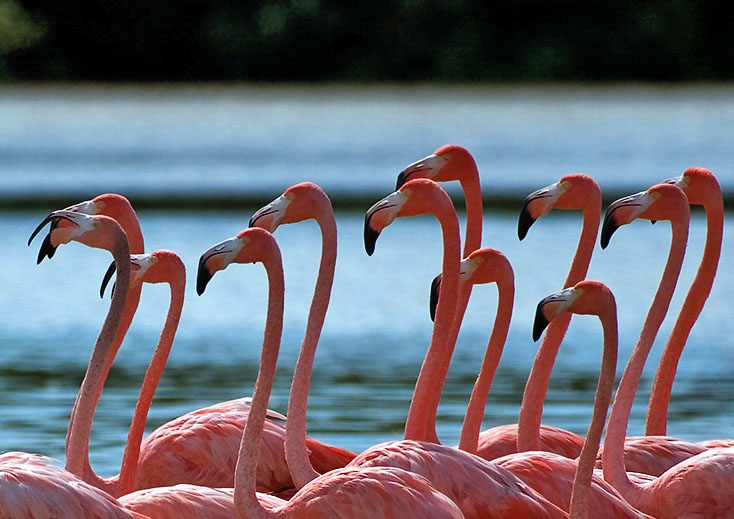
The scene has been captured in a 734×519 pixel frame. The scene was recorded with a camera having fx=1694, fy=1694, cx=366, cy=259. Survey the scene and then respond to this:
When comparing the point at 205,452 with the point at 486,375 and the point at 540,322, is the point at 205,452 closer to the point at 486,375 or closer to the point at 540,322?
the point at 486,375

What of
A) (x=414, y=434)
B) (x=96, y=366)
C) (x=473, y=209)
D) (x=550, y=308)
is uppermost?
(x=473, y=209)

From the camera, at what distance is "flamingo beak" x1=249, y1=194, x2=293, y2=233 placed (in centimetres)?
662

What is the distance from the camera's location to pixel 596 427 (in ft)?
19.0

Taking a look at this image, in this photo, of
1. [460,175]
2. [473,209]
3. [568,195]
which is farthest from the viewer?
[473,209]

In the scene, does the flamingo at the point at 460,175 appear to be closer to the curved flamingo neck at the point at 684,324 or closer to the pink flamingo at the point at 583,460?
the curved flamingo neck at the point at 684,324

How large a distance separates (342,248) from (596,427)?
14.2 meters

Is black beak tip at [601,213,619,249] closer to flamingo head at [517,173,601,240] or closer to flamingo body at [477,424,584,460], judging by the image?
flamingo head at [517,173,601,240]

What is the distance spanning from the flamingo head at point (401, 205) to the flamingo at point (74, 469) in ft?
3.16

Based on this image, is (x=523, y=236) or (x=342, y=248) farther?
(x=342, y=248)

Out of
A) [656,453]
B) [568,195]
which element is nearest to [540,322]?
[656,453]

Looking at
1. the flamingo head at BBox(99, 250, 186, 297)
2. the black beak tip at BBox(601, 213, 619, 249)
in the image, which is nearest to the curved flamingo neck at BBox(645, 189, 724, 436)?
the black beak tip at BBox(601, 213, 619, 249)

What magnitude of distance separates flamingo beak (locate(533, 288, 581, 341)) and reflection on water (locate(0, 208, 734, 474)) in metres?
3.42

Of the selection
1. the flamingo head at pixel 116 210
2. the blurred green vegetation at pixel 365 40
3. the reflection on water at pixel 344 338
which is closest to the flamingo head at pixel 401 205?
the flamingo head at pixel 116 210

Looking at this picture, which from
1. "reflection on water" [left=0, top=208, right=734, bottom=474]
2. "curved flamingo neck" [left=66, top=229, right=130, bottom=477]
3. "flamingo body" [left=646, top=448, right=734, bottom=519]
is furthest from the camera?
"reflection on water" [left=0, top=208, right=734, bottom=474]
